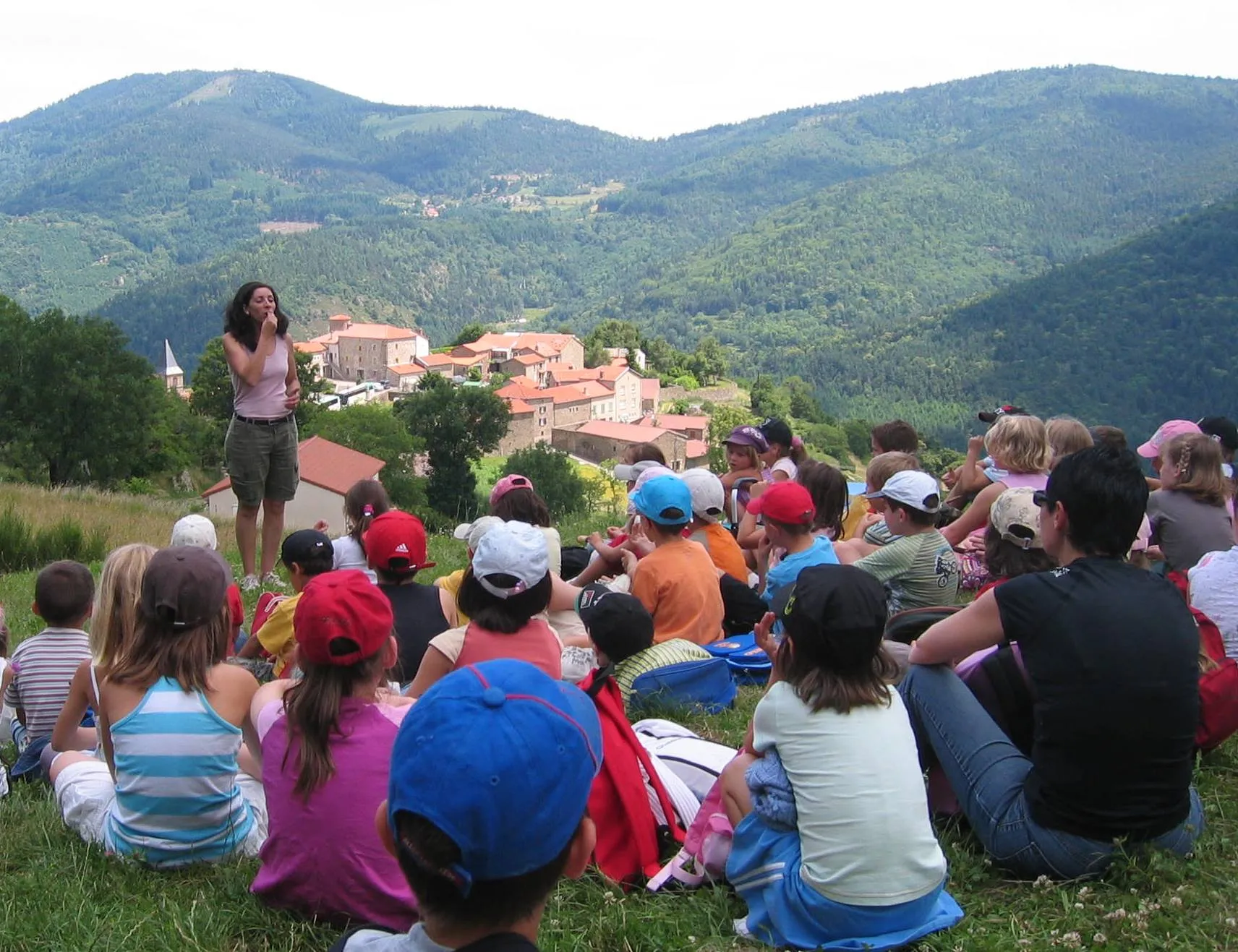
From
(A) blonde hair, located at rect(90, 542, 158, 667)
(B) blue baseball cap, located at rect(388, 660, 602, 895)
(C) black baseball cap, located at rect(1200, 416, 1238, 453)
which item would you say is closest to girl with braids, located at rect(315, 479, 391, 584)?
(A) blonde hair, located at rect(90, 542, 158, 667)

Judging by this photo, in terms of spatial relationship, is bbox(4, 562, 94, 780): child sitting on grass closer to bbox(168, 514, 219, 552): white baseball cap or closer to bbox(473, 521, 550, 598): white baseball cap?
bbox(168, 514, 219, 552): white baseball cap

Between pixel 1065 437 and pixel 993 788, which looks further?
pixel 1065 437

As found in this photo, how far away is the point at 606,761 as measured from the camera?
2988 mm

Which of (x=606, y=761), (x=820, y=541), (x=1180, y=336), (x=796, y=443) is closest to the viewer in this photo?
Result: (x=606, y=761)

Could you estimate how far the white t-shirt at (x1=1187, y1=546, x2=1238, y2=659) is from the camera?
3768 millimetres

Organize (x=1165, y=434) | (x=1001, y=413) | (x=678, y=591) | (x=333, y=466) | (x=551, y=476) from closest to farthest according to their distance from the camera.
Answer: (x=678, y=591) < (x=1165, y=434) < (x=1001, y=413) < (x=333, y=466) < (x=551, y=476)

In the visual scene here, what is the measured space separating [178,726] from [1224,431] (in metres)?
6.49

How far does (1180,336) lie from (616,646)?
96.7 metres

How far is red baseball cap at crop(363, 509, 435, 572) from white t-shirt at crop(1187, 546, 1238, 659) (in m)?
2.86

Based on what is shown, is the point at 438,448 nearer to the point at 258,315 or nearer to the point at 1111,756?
the point at 258,315

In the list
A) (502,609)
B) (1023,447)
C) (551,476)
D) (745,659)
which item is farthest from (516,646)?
(551,476)

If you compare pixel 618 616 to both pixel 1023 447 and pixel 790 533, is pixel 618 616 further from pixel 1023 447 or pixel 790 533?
pixel 1023 447

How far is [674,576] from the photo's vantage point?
4820 mm

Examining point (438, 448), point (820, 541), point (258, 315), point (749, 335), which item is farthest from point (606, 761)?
point (749, 335)
